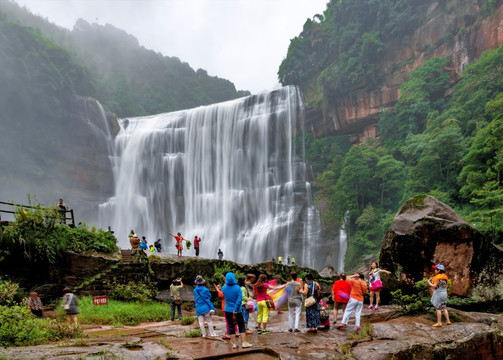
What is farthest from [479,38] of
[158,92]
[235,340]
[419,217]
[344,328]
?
[158,92]

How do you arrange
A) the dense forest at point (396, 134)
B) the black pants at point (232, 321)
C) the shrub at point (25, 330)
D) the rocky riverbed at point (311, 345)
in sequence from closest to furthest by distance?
the rocky riverbed at point (311, 345) < the black pants at point (232, 321) < the shrub at point (25, 330) < the dense forest at point (396, 134)

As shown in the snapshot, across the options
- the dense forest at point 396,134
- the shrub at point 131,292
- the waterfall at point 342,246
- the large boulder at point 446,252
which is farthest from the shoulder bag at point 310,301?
the waterfall at point 342,246

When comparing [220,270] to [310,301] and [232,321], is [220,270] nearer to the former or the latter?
[310,301]

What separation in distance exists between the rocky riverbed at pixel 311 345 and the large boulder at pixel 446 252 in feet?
14.3

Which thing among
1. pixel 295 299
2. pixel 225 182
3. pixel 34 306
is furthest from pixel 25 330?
pixel 225 182

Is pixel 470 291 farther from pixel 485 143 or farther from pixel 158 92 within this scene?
pixel 158 92

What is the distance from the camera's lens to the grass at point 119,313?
31.0 ft

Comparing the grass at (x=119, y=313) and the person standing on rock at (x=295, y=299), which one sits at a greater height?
the person standing on rock at (x=295, y=299)

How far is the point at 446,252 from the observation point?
1195 cm

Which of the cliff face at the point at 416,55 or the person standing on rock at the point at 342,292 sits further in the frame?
the cliff face at the point at 416,55

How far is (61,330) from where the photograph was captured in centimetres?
680

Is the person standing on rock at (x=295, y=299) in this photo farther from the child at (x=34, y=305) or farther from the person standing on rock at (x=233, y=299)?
the child at (x=34, y=305)

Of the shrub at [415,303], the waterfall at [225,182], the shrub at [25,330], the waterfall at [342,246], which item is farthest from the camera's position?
the waterfall at [225,182]

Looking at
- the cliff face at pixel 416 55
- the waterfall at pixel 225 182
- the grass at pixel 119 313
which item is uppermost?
the cliff face at pixel 416 55
